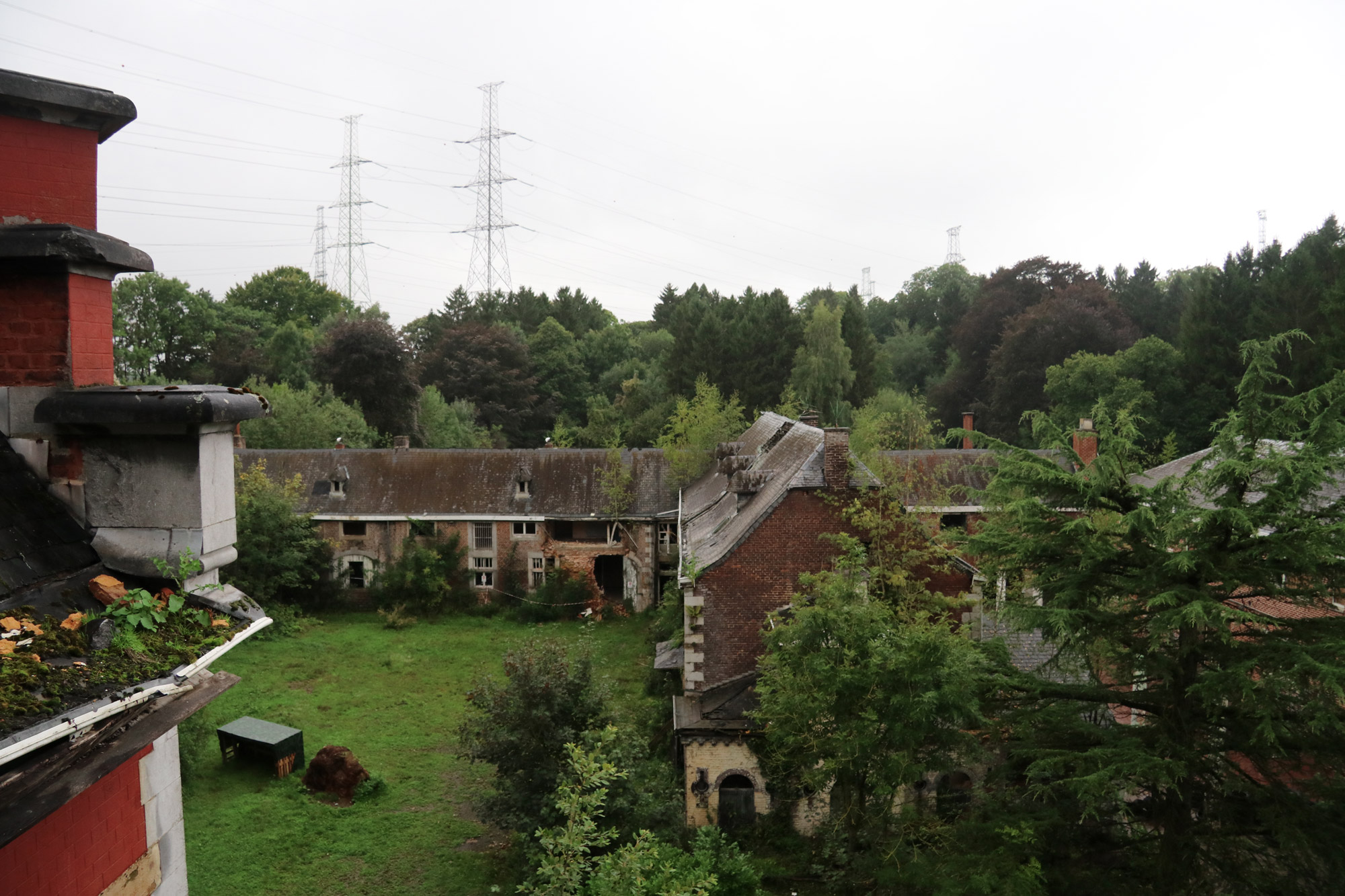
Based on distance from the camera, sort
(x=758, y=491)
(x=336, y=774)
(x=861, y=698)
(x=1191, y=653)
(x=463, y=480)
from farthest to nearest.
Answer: (x=463, y=480), (x=758, y=491), (x=336, y=774), (x=861, y=698), (x=1191, y=653)

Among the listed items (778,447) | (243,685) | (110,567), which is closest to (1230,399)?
(778,447)

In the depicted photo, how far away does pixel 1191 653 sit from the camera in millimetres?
Answer: 10086

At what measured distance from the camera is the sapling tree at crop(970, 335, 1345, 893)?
362 inches

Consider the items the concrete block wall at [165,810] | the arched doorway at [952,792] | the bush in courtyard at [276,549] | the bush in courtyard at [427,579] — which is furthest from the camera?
the bush in courtyard at [427,579]

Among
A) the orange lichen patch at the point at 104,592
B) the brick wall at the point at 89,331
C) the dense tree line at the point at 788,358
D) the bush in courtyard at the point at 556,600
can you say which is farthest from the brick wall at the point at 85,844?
the dense tree line at the point at 788,358

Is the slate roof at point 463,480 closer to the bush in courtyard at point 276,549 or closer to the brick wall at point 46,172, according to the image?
the bush in courtyard at point 276,549

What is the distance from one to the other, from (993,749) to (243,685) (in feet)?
74.7

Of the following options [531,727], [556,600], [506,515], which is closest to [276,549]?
[506,515]

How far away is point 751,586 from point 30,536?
16.2 meters

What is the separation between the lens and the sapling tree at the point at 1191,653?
9203mm

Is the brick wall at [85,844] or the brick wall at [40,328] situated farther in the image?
the brick wall at [40,328]

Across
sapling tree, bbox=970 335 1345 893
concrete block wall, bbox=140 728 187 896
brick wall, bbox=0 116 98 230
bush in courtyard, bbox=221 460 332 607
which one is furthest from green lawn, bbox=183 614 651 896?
brick wall, bbox=0 116 98 230

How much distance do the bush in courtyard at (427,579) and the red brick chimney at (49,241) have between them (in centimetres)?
2907

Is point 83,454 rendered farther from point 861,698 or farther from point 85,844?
point 861,698
